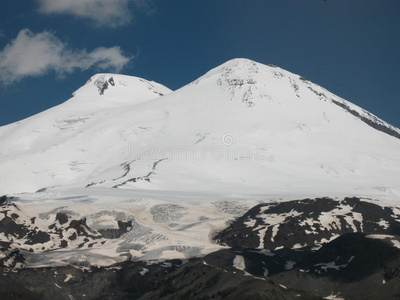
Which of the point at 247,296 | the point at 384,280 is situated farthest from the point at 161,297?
the point at 384,280

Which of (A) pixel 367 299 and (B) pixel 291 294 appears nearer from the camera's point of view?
(B) pixel 291 294

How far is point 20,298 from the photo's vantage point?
18500 cm

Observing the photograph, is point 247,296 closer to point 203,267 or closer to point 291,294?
point 291,294

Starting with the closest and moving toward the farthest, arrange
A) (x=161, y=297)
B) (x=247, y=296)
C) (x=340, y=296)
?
(x=247, y=296) → (x=161, y=297) → (x=340, y=296)

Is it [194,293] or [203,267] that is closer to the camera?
[194,293]

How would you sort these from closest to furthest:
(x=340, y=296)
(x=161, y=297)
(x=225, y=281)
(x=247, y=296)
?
(x=247, y=296) < (x=225, y=281) < (x=161, y=297) < (x=340, y=296)

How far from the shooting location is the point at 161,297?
179 m

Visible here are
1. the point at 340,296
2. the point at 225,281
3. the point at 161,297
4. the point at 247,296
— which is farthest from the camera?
the point at 340,296

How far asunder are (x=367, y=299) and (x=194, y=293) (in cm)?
4319

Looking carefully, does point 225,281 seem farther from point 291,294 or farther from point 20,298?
point 20,298

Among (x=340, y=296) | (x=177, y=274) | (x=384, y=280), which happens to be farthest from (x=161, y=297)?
(x=384, y=280)

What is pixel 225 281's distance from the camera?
549 ft

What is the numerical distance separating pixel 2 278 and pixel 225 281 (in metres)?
71.0

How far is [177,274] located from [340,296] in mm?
46080
